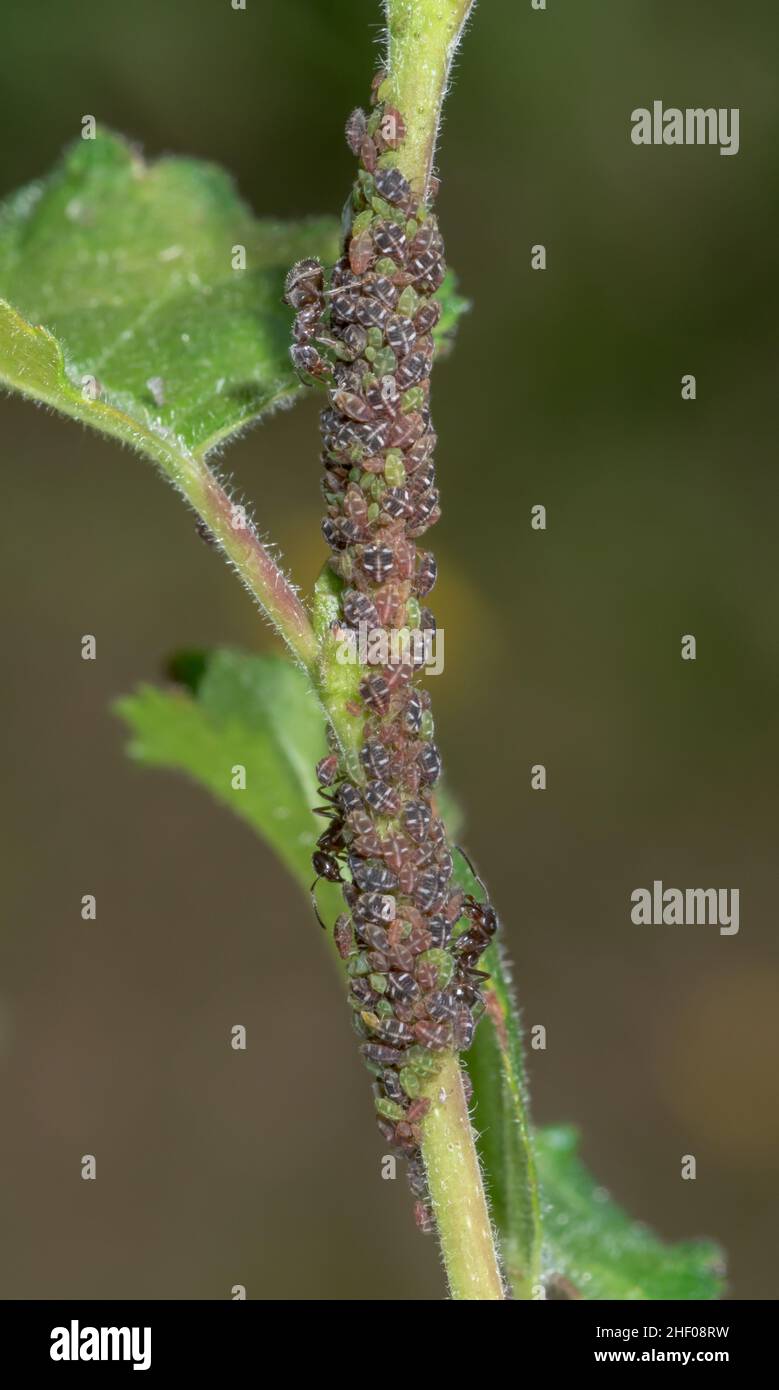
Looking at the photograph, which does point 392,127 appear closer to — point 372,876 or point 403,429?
point 403,429

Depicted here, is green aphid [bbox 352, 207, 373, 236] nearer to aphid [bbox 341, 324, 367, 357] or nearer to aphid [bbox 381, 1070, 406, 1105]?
aphid [bbox 341, 324, 367, 357]

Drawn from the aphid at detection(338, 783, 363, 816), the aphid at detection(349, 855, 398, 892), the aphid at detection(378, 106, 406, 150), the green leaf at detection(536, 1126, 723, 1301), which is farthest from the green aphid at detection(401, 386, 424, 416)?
the green leaf at detection(536, 1126, 723, 1301)

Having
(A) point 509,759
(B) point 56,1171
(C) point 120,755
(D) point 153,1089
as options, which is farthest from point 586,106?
(B) point 56,1171

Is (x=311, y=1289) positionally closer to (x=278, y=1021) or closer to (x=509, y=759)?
(x=278, y=1021)

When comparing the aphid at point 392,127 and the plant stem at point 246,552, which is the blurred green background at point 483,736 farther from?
the aphid at point 392,127

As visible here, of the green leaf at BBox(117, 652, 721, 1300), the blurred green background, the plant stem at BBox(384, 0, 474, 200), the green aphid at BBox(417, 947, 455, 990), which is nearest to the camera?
the plant stem at BBox(384, 0, 474, 200)

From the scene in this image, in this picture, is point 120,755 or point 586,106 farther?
point 120,755

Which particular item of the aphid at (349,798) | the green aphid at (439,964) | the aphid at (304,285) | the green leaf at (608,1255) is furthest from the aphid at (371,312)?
the green leaf at (608,1255)
